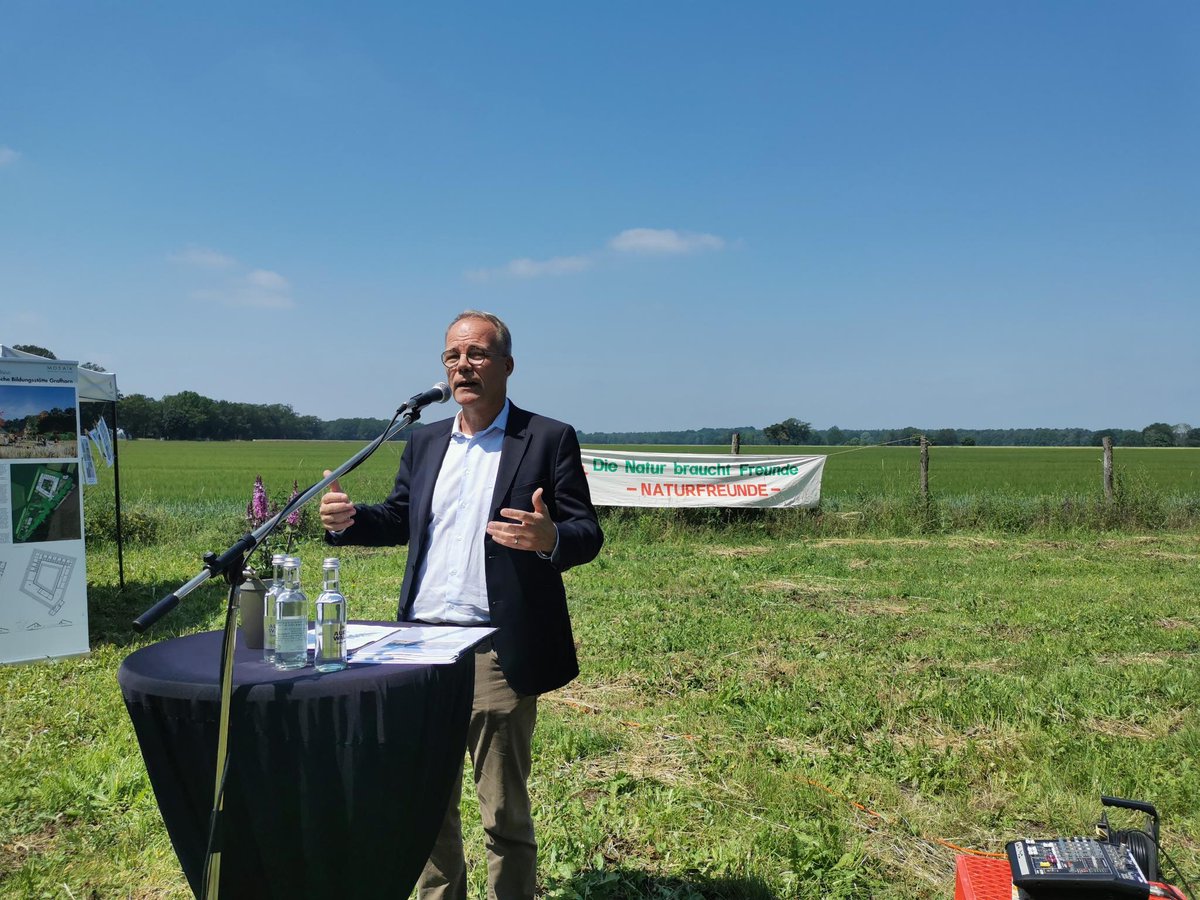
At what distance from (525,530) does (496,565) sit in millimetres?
295

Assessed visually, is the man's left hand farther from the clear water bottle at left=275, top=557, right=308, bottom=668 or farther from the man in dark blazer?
the clear water bottle at left=275, top=557, right=308, bottom=668

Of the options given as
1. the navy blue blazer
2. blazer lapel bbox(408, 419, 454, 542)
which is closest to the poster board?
the navy blue blazer

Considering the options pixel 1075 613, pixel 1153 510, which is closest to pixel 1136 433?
pixel 1153 510

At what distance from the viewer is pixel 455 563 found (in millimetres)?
2730

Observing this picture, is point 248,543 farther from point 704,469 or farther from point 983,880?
point 704,469

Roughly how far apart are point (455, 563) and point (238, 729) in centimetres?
95

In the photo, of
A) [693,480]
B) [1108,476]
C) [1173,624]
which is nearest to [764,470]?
[693,480]

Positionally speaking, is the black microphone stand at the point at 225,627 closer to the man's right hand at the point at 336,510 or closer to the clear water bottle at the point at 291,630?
→ the clear water bottle at the point at 291,630

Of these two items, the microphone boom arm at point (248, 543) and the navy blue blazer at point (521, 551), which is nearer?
the microphone boom arm at point (248, 543)

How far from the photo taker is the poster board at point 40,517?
6500 mm

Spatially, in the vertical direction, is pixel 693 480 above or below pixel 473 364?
below

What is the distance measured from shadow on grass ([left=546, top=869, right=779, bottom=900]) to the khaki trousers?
70 cm

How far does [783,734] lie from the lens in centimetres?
491

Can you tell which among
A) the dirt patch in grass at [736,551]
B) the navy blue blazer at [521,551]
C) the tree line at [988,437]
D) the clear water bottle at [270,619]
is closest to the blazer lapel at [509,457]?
the navy blue blazer at [521,551]
